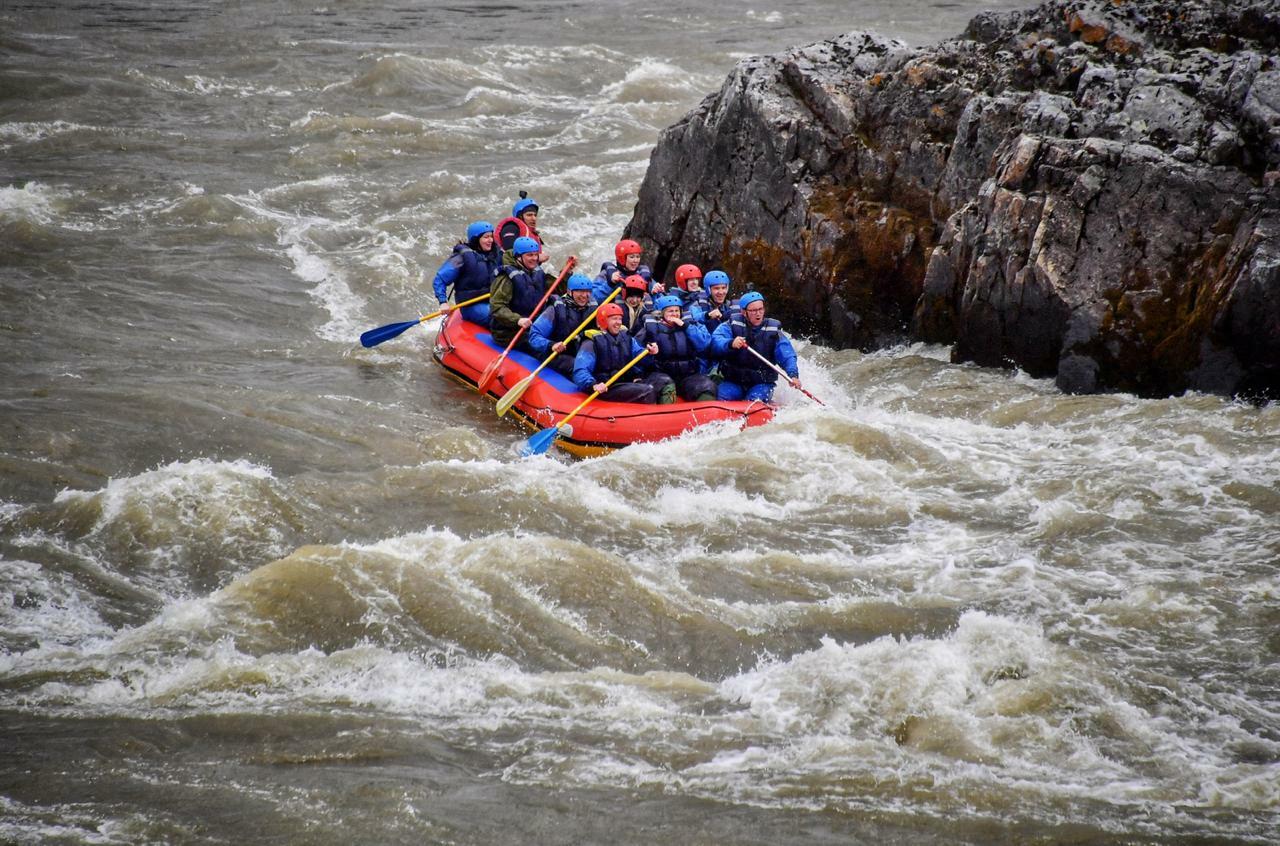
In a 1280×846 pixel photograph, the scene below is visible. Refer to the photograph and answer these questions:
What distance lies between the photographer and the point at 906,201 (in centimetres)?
1171

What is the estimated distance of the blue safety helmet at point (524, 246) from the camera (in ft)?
38.3

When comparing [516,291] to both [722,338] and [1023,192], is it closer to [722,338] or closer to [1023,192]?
[722,338]

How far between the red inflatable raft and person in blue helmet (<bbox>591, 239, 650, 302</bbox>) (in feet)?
3.57

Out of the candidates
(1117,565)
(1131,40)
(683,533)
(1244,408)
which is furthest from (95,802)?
(1131,40)

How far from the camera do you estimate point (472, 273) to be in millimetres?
12227

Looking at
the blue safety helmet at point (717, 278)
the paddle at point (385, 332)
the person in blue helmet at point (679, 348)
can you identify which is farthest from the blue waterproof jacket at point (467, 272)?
the blue safety helmet at point (717, 278)

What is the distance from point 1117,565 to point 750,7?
25258 mm

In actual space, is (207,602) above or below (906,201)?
below

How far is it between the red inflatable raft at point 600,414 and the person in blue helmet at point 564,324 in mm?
141

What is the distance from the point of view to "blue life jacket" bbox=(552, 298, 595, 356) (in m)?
10.9

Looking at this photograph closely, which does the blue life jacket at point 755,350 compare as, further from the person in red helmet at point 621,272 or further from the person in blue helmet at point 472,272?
the person in blue helmet at point 472,272

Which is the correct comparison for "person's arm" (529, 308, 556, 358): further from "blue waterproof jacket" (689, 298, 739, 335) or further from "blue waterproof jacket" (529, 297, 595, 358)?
"blue waterproof jacket" (689, 298, 739, 335)

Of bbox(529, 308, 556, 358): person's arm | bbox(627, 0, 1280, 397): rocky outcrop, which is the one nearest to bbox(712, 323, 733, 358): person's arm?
bbox(529, 308, 556, 358): person's arm

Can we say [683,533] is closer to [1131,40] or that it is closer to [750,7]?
[1131,40]
